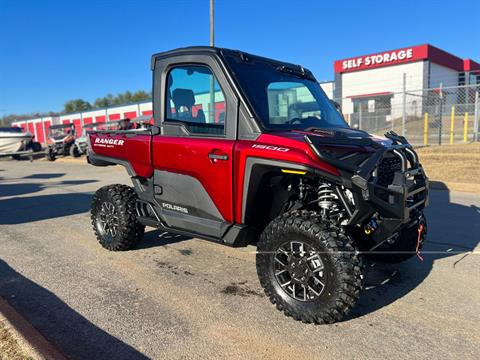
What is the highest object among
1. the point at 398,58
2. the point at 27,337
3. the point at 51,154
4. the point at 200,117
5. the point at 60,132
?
the point at 398,58

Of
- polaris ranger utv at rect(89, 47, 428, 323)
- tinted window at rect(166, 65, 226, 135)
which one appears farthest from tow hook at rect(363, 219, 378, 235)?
tinted window at rect(166, 65, 226, 135)

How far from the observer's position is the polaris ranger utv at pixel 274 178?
3.08m

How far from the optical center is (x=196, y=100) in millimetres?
4051

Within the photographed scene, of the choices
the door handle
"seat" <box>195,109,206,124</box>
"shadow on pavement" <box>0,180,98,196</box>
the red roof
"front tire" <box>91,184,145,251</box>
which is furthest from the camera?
the red roof

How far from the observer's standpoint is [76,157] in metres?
22.8

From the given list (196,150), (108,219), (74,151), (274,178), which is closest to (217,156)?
(196,150)

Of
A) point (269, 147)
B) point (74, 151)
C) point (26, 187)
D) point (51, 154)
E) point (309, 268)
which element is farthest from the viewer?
point (51, 154)

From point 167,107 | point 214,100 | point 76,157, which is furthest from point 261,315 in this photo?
point 76,157

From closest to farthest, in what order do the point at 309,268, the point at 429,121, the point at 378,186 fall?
1. the point at 378,186
2. the point at 309,268
3. the point at 429,121

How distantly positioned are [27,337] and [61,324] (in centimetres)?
46

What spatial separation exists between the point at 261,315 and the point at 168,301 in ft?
2.83

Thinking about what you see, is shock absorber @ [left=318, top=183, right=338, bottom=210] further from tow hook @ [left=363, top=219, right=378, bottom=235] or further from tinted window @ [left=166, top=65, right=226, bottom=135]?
tinted window @ [left=166, top=65, right=226, bottom=135]

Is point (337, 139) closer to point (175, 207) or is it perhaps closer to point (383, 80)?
point (175, 207)

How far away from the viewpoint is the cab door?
12.0 feet
